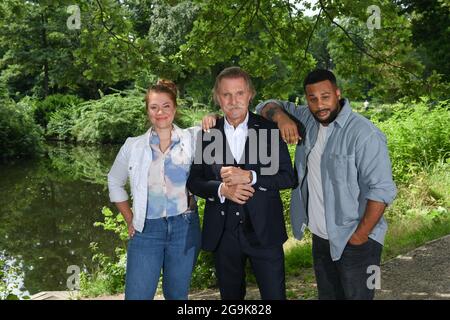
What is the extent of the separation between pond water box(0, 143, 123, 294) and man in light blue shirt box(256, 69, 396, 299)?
706cm

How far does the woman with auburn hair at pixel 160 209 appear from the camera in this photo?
3.04 meters

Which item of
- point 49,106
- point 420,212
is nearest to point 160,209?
point 420,212

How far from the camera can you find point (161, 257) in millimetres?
3086

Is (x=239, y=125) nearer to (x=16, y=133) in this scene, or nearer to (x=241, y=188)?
(x=241, y=188)

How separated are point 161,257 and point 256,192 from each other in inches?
28.3

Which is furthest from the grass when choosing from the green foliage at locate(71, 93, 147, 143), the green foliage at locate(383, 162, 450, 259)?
the green foliage at locate(71, 93, 147, 143)

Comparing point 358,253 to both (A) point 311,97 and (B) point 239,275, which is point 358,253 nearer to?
(B) point 239,275

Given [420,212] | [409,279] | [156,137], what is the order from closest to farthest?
[156,137]
[409,279]
[420,212]

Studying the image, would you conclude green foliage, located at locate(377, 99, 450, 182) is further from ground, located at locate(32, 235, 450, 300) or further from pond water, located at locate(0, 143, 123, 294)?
pond water, located at locate(0, 143, 123, 294)

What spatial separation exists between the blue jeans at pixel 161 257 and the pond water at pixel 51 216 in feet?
21.1

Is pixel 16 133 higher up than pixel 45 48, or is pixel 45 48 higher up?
pixel 45 48

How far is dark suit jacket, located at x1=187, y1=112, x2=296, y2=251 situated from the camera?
297cm
